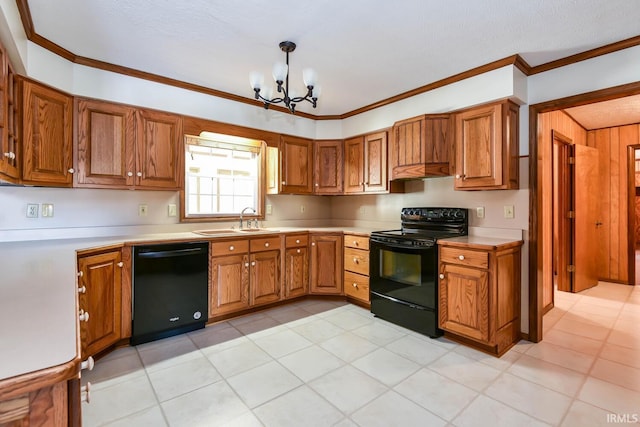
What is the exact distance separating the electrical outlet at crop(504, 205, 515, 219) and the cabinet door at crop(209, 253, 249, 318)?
2.56 meters

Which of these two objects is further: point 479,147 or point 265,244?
point 265,244

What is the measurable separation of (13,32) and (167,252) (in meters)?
1.74

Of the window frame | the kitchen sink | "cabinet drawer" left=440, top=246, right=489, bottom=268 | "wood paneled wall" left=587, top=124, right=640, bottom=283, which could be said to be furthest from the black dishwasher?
"wood paneled wall" left=587, top=124, right=640, bottom=283

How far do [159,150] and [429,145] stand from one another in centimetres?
264

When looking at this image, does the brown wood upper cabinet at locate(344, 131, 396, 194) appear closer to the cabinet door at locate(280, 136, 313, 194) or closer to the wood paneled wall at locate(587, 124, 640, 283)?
the cabinet door at locate(280, 136, 313, 194)

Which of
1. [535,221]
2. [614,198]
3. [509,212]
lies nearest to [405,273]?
[509,212]

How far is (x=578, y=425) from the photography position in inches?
66.7

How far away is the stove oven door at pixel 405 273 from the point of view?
9.18ft

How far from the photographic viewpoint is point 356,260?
142 inches

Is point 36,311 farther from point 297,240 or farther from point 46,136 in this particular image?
point 297,240

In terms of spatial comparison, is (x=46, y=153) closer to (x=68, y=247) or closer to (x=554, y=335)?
(x=68, y=247)

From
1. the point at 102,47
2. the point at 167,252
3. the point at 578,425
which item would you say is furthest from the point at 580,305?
the point at 102,47

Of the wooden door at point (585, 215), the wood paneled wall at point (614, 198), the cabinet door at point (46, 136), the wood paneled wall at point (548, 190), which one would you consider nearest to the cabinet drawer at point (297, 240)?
the cabinet door at point (46, 136)

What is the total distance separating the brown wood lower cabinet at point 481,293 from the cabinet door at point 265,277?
5.71 ft
